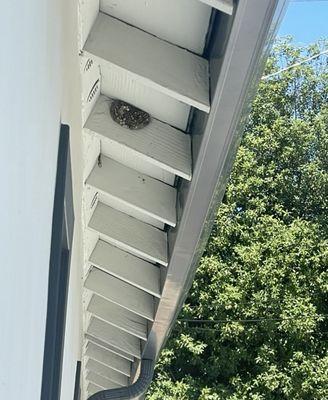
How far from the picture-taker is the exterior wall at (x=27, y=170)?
796mm

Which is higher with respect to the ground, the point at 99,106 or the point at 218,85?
the point at 218,85

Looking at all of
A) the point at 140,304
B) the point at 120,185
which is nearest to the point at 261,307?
the point at 140,304

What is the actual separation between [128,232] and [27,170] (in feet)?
5.61

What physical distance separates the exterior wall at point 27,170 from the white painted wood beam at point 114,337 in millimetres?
2248

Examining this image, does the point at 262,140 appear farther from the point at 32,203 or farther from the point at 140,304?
the point at 32,203

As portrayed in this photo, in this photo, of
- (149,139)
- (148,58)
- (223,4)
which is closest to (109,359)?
(149,139)

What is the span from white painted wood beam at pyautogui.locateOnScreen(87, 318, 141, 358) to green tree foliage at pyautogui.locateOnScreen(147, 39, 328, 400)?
6.28 meters

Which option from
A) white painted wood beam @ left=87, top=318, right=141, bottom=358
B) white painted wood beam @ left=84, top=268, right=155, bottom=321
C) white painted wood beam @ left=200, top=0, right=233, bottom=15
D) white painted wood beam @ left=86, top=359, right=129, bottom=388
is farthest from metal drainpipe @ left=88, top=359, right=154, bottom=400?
white painted wood beam @ left=200, top=0, right=233, bottom=15

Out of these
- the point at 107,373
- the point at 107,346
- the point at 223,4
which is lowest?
the point at 107,373

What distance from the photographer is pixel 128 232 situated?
2672mm

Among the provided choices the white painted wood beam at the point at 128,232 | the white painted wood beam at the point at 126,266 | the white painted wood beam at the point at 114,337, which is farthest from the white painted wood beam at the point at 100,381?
the white painted wood beam at the point at 128,232

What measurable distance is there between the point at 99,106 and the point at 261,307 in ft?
28.3

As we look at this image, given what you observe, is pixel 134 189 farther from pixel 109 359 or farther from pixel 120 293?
pixel 109 359

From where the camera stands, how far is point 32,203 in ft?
3.43
